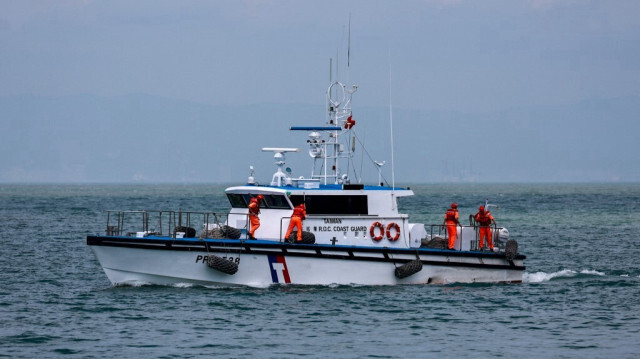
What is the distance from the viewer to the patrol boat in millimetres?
25797

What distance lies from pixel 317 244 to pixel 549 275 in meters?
9.40

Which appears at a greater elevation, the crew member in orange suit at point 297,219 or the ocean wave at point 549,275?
the crew member in orange suit at point 297,219

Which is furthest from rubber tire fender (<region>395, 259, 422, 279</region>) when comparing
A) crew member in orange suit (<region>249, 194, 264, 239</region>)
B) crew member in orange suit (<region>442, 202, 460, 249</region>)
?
crew member in orange suit (<region>249, 194, 264, 239</region>)

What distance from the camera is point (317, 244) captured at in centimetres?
2614

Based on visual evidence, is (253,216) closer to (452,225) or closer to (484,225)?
(452,225)

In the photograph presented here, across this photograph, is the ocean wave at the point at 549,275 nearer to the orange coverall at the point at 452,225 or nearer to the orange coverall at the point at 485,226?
the orange coverall at the point at 485,226

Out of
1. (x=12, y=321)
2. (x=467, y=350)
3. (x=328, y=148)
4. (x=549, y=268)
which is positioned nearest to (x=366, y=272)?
(x=328, y=148)

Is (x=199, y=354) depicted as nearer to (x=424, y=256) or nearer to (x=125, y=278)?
(x=125, y=278)

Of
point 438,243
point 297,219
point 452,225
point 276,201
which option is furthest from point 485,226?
point 276,201

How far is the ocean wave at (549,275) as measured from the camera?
3058 centimetres

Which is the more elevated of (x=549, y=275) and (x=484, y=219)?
(x=484, y=219)

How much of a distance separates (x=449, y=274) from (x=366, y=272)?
8.07 feet

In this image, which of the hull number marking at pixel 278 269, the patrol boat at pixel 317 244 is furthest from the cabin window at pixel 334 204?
the hull number marking at pixel 278 269

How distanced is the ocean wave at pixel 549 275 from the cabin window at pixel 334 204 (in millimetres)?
6157
